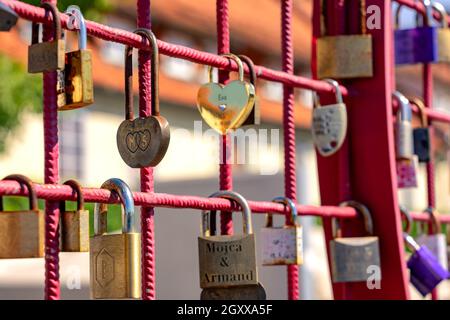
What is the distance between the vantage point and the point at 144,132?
5.17ft

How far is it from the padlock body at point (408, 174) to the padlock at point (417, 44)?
0.95 feet

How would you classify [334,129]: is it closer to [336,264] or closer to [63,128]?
[336,264]

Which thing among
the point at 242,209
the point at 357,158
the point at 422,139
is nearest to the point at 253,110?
the point at 242,209

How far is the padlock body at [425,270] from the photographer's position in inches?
105

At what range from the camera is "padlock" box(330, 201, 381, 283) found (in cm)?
234

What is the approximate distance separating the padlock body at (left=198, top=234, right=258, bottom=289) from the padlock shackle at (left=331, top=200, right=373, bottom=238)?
2.37 feet

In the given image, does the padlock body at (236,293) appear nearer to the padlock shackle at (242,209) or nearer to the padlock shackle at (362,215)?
the padlock shackle at (242,209)

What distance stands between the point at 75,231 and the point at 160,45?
1.22 ft

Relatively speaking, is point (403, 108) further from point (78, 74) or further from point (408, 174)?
point (78, 74)

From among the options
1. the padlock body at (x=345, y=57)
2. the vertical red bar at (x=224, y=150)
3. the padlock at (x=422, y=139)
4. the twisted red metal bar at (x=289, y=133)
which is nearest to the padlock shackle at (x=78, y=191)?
the vertical red bar at (x=224, y=150)

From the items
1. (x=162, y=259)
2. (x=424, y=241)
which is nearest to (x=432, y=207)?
(x=424, y=241)

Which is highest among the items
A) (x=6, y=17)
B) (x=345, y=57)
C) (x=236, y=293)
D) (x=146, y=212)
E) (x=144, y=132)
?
(x=345, y=57)

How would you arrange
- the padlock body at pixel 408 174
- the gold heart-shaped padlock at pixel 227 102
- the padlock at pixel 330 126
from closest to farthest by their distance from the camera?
the gold heart-shaped padlock at pixel 227 102
the padlock at pixel 330 126
the padlock body at pixel 408 174

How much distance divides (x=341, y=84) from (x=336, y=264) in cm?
41
